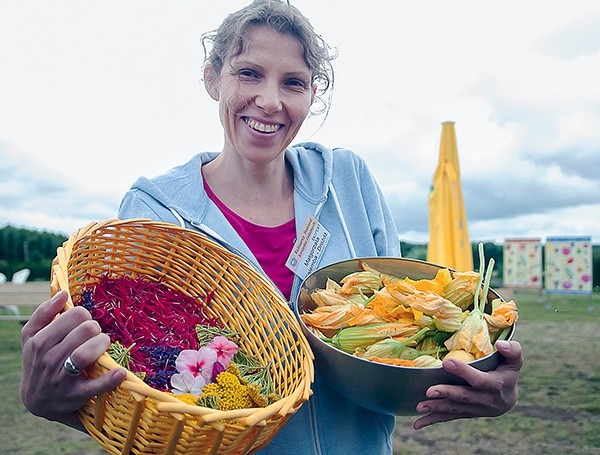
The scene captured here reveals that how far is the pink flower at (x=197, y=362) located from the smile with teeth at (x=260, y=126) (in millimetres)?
666

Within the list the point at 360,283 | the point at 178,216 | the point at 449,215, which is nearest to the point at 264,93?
the point at 178,216

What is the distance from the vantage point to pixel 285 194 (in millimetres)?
1851

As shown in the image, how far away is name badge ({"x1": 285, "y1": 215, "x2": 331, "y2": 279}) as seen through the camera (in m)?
1.65

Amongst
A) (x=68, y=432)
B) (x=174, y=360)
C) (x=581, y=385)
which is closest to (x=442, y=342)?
(x=174, y=360)

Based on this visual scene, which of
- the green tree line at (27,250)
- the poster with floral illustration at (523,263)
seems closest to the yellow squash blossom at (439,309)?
the poster with floral illustration at (523,263)

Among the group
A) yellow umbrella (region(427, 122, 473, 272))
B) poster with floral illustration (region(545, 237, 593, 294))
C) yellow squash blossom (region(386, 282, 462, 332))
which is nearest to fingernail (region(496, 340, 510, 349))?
yellow squash blossom (region(386, 282, 462, 332))

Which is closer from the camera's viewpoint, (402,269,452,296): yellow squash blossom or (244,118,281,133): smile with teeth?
(402,269,452,296): yellow squash blossom

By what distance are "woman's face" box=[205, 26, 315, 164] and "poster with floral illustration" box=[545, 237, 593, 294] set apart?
12.3 meters

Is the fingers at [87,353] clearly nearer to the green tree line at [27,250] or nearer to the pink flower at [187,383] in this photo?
the pink flower at [187,383]

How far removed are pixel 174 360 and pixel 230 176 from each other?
0.68 meters

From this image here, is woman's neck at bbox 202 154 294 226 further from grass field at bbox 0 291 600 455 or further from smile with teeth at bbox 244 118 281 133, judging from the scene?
grass field at bbox 0 291 600 455

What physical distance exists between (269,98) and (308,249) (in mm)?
436

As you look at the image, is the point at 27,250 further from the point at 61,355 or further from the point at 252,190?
the point at 61,355

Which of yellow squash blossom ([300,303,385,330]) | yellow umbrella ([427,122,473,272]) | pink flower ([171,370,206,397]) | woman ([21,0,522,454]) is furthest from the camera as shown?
yellow umbrella ([427,122,473,272])
